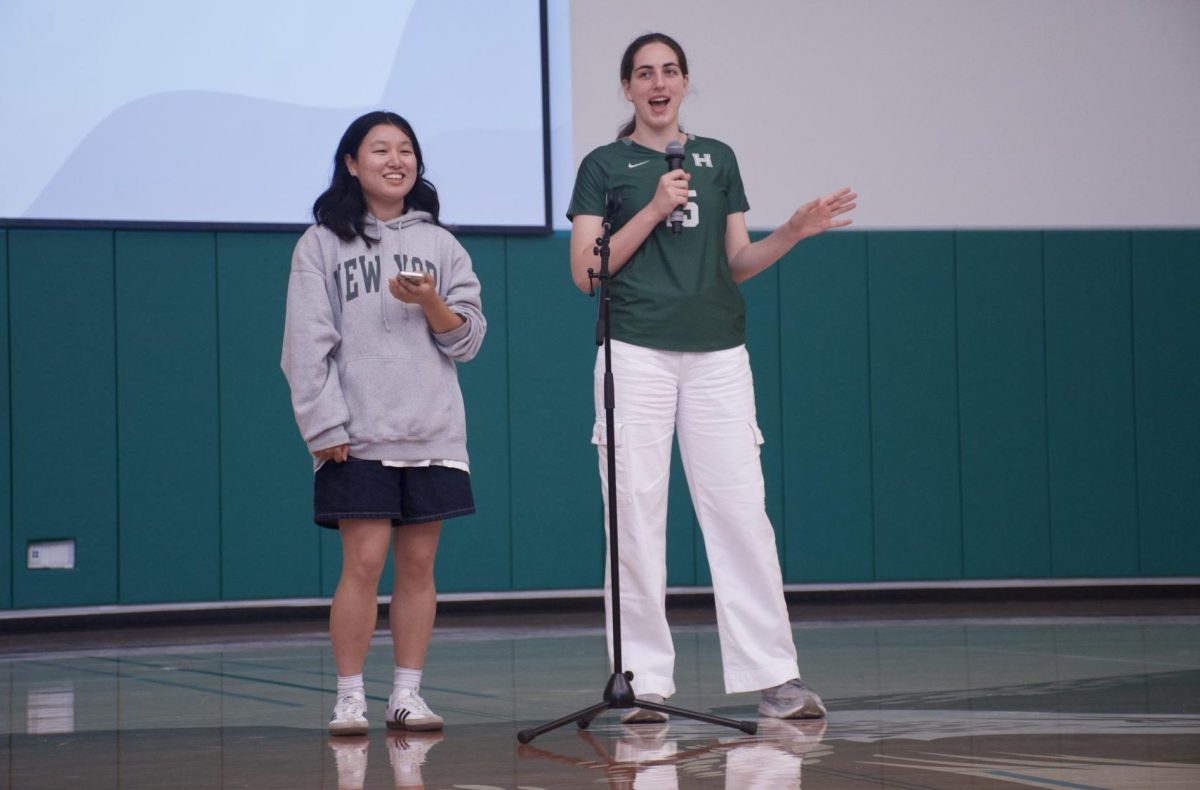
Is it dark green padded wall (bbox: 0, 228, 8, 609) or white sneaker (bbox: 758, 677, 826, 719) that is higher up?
dark green padded wall (bbox: 0, 228, 8, 609)

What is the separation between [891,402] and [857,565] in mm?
740

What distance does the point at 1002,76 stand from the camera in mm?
6098

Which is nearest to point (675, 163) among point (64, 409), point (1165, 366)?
point (64, 409)

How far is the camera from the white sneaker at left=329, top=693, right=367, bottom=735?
2.65 m

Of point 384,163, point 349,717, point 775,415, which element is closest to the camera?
point 349,717

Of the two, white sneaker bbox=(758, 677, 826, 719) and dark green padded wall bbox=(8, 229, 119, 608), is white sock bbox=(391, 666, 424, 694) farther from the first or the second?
dark green padded wall bbox=(8, 229, 119, 608)

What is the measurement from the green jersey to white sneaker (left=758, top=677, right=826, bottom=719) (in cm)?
73

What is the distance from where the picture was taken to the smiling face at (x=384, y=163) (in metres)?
2.77

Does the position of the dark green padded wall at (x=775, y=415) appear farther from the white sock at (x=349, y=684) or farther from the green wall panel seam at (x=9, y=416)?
the white sock at (x=349, y=684)

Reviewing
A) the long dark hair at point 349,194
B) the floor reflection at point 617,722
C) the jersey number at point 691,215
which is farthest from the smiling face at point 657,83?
the floor reflection at point 617,722

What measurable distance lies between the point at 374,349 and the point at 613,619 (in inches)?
28.4

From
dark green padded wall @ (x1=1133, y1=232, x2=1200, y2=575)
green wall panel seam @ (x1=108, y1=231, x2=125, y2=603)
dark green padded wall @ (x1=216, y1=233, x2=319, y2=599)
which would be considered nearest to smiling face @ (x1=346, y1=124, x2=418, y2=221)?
dark green padded wall @ (x1=216, y1=233, x2=319, y2=599)

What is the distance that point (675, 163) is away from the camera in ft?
8.57

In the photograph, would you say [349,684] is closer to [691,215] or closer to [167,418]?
[691,215]
